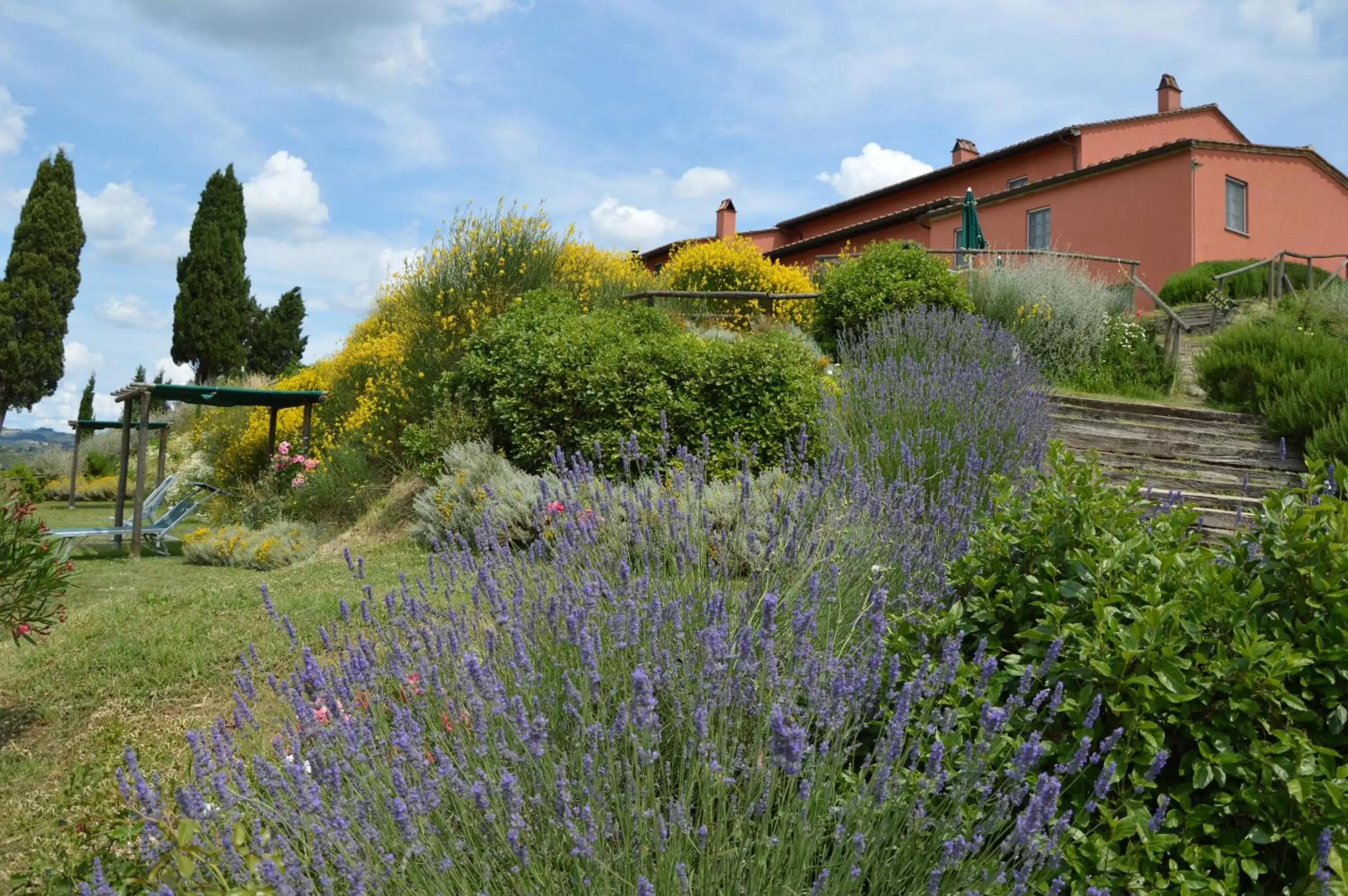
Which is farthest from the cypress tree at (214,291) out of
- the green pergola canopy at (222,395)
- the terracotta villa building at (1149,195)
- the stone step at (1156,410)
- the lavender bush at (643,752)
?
the lavender bush at (643,752)

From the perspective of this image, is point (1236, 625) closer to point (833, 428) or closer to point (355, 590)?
point (833, 428)

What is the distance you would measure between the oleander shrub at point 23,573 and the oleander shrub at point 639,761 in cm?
169

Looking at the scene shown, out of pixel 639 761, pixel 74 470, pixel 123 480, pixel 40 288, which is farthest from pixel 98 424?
pixel 639 761

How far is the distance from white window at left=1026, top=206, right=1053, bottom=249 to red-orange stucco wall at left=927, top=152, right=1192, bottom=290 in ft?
0.43

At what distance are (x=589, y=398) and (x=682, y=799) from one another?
6305 mm

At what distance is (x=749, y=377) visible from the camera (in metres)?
7.61

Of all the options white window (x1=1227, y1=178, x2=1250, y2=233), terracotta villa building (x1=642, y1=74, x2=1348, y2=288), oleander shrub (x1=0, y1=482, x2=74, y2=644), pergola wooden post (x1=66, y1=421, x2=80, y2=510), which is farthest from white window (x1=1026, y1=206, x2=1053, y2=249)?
pergola wooden post (x1=66, y1=421, x2=80, y2=510)

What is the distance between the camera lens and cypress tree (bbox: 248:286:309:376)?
32.1 meters

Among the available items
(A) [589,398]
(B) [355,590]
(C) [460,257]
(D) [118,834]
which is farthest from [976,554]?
(C) [460,257]

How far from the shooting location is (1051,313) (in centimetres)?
1192

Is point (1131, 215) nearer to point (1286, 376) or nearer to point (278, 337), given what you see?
point (1286, 376)

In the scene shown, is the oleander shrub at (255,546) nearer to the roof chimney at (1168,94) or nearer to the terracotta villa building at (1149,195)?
the terracotta villa building at (1149,195)

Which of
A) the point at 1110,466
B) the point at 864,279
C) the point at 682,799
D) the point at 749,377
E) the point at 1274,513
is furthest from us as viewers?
the point at 864,279

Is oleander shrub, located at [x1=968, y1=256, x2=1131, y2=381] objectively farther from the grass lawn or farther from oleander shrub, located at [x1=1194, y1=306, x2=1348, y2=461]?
the grass lawn
